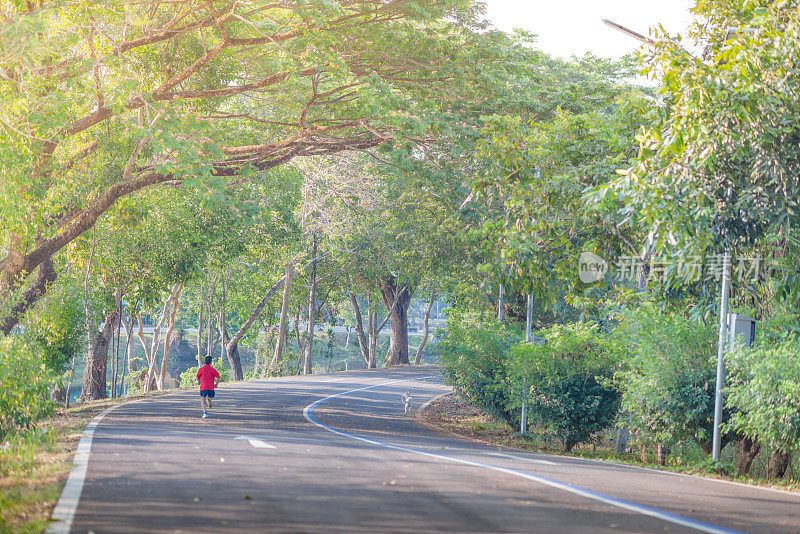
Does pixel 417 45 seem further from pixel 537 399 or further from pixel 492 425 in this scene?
pixel 492 425

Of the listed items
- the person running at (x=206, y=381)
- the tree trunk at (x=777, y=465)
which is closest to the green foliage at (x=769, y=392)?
the tree trunk at (x=777, y=465)

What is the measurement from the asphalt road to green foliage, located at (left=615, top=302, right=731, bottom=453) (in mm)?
1965

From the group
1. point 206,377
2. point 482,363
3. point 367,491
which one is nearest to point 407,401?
point 482,363

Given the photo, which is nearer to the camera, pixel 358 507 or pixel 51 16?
pixel 358 507

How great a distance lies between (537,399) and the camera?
63.9 ft

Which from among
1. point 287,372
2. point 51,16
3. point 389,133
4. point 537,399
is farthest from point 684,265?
point 287,372

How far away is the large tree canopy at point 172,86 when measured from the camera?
16.7 meters

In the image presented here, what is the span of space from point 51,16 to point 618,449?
15846 millimetres

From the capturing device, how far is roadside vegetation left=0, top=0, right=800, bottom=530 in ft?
42.6

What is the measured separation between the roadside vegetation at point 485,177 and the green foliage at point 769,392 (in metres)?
0.05

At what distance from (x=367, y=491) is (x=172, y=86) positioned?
13.7 metres

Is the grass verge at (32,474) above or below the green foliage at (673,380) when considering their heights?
below

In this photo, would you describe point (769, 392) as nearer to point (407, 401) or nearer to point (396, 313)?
point (407, 401)

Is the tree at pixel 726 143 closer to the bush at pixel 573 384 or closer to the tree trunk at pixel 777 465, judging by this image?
the tree trunk at pixel 777 465
